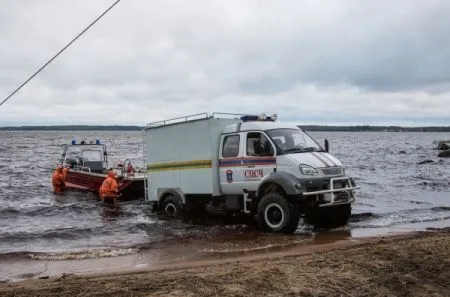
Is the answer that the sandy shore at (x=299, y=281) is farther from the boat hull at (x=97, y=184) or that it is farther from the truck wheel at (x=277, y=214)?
the boat hull at (x=97, y=184)

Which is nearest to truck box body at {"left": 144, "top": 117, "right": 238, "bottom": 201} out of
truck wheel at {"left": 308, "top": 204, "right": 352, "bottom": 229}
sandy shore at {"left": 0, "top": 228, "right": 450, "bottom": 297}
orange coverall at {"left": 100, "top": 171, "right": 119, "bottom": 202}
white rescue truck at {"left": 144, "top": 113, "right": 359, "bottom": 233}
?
white rescue truck at {"left": 144, "top": 113, "right": 359, "bottom": 233}

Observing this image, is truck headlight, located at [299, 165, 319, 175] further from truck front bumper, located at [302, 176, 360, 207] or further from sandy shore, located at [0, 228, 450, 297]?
sandy shore, located at [0, 228, 450, 297]

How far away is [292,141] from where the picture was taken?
40.0 feet

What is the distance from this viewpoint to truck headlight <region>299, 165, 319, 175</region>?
11203 mm

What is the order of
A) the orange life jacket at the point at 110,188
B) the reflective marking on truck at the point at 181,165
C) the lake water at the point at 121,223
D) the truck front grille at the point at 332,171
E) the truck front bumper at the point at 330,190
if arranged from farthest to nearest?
the orange life jacket at the point at 110,188 → the reflective marking on truck at the point at 181,165 → the lake water at the point at 121,223 → the truck front grille at the point at 332,171 → the truck front bumper at the point at 330,190

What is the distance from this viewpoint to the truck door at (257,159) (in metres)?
11.9

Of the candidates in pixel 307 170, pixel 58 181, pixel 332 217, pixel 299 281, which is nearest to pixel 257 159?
pixel 307 170

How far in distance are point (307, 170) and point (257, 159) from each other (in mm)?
1411

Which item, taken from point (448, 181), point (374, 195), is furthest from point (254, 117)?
point (448, 181)

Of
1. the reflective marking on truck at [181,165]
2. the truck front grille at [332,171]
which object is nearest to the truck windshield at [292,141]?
the truck front grille at [332,171]

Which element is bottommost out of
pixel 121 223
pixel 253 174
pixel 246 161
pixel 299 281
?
pixel 121 223

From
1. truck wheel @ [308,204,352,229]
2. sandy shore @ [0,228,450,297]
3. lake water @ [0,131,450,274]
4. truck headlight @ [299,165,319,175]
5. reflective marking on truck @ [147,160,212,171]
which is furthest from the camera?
reflective marking on truck @ [147,160,212,171]

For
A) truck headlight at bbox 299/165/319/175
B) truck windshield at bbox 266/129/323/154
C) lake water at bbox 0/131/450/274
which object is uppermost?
truck windshield at bbox 266/129/323/154

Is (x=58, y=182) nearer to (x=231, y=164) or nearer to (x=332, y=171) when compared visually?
(x=231, y=164)
